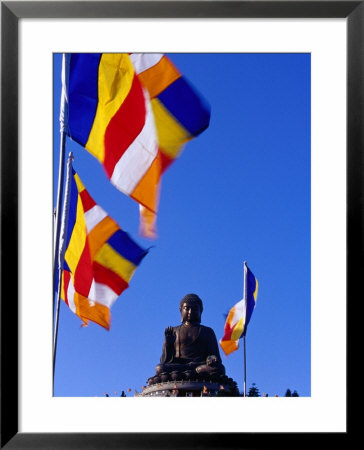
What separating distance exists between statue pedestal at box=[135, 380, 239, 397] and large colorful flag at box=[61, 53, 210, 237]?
3.85m

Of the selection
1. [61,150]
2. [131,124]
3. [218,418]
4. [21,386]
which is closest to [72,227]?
[61,150]

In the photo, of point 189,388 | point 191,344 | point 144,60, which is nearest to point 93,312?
point 144,60

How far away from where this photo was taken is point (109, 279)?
14.2ft

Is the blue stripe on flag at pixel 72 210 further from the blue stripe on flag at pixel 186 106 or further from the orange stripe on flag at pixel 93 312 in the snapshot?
the blue stripe on flag at pixel 186 106

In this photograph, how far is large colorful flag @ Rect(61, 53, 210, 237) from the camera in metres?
3.46

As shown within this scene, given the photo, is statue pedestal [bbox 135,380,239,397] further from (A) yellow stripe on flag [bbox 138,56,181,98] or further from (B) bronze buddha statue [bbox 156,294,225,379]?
(A) yellow stripe on flag [bbox 138,56,181,98]

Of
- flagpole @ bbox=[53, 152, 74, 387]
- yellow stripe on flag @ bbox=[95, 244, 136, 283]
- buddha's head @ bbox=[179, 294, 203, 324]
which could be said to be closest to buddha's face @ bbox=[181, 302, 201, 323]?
buddha's head @ bbox=[179, 294, 203, 324]

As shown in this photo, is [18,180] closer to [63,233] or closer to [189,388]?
[63,233]

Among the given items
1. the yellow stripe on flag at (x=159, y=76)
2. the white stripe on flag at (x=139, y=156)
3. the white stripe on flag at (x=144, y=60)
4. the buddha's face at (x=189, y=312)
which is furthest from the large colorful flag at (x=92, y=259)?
the buddha's face at (x=189, y=312)

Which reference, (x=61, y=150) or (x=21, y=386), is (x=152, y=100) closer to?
(x=61, y=150)

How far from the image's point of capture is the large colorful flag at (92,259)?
4.13 metres

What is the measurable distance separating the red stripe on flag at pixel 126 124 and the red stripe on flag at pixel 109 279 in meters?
0.80

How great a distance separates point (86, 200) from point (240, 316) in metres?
3.72

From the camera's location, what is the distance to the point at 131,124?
11.8 feet
